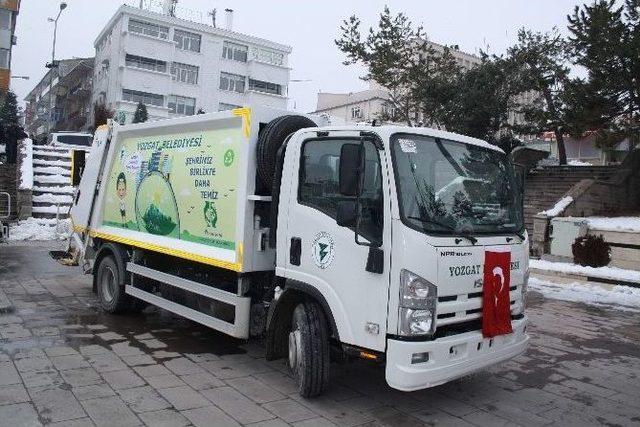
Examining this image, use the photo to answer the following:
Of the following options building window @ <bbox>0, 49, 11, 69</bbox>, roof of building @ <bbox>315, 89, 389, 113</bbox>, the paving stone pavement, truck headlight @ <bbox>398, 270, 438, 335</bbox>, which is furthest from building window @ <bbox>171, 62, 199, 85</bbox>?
truck headlight @ <bbox>398, 270, 438, 335</bbox>

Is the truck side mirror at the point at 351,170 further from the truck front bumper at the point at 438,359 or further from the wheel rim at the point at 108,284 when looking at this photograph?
the wheel rim at the point at 108,284

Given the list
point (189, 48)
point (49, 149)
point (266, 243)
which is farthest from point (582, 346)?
point (189, 48)

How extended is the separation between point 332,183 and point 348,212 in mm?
419

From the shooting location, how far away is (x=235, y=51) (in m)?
44.7

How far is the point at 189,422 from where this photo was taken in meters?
3.94

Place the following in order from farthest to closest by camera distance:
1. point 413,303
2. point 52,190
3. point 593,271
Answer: point 52,190
point 593,271
point 413,303

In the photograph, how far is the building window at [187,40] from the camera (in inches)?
1642

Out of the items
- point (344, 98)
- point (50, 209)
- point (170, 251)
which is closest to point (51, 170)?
point (50, 209)

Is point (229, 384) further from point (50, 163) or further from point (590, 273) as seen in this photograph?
point (50, 163)

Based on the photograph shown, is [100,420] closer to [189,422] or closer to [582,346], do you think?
[189,422]

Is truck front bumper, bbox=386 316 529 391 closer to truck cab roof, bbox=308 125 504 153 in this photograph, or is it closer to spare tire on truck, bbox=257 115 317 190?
truck cab roof, bbox=308 125 504 153

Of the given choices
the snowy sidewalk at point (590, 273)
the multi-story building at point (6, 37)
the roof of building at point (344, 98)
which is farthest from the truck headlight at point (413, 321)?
the roof of building at point (344, 98)

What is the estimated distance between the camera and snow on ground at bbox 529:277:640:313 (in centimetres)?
1010

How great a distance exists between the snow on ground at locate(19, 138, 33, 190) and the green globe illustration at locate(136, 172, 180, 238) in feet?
39.4
